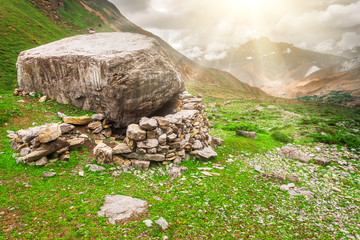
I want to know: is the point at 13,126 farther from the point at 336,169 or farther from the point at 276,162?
the point at 336,169

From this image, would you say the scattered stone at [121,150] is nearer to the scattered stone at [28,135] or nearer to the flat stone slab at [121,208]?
the flat stone slab at [121,208]

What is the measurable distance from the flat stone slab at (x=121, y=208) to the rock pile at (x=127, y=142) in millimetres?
2535

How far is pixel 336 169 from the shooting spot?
11.4m

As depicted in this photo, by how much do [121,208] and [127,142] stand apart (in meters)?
4.11

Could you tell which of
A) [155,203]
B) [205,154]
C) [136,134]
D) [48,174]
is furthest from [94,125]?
[205,154]

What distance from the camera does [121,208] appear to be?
6.32 meters

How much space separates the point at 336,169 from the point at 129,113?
15.2 metres

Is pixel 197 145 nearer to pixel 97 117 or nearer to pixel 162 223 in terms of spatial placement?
pixel 162 223

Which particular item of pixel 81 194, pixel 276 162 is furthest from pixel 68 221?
pixel 276 162

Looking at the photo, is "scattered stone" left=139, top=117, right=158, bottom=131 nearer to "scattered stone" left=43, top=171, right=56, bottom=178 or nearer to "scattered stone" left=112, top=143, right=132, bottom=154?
"scattered stone" left=112, top=143, right=132, bottom=154

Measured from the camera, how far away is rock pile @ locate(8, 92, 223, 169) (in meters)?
8.72

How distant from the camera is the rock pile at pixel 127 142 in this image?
8719 millimetres

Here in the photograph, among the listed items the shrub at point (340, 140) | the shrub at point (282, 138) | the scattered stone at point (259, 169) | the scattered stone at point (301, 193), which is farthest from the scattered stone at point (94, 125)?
the shrub at point (340, 140)

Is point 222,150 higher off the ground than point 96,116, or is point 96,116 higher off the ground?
point 96,116
